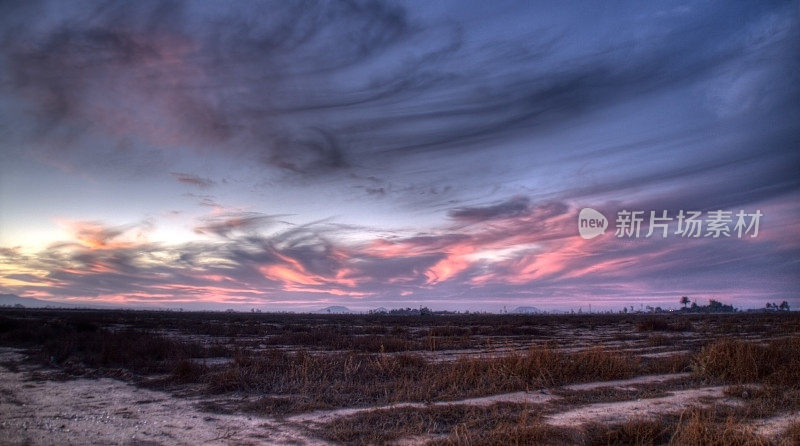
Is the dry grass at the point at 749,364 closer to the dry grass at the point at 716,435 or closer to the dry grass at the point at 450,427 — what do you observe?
the dry grass at the point at 716,435

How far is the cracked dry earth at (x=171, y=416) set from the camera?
22.6 feet

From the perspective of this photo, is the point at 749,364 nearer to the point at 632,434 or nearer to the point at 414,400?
the point at 632,434

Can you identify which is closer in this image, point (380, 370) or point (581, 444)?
point (581, 444)

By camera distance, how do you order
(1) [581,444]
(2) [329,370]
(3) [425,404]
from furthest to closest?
(2) [329,370] → (3) [425,404] → (1) [581,444]

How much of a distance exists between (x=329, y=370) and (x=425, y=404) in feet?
13.6

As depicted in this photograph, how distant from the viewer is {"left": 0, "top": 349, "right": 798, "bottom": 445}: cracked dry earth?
6.90 m

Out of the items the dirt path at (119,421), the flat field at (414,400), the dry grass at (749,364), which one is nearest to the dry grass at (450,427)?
the flat field at (414,400)

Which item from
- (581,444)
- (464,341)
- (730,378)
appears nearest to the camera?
(581,444)

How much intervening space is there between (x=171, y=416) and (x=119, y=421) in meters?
0.83

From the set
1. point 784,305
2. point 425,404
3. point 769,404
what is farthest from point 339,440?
point 784,305

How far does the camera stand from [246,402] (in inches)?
363

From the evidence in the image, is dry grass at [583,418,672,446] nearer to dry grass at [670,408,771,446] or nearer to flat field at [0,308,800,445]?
flat field at [0,308,800,445]

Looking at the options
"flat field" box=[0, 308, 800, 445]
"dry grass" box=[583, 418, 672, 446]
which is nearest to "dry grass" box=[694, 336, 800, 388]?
"flat field" box=[0, 308, 800, 445]

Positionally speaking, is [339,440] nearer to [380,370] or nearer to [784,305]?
[380,370]
